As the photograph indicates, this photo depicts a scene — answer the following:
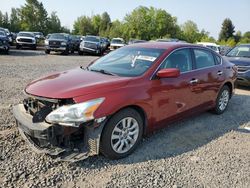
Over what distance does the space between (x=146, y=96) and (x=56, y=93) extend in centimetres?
130

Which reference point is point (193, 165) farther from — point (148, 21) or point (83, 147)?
point (148, 21)

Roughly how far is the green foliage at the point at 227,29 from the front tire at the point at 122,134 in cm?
8775

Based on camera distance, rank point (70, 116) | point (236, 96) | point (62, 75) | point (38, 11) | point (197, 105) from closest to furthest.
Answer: point (70, 116) < point (62, 75) < point (197, 105) < point (236, 96) < point (38, 11)

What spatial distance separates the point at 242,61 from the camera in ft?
31.5

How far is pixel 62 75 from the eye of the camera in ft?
14.6

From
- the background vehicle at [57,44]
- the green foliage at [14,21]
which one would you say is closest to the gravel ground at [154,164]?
the background vehicle at [57,44]

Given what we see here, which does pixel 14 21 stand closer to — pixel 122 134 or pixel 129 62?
pixel 129 62

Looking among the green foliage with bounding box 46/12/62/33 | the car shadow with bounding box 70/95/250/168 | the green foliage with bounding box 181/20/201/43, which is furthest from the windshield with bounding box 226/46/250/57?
the green foliage with bounding box 181/20/201/43

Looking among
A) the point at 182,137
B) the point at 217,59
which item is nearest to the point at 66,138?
the point at 182,137

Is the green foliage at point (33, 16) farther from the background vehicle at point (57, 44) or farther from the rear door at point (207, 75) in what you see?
the rear door at point (207, 75)

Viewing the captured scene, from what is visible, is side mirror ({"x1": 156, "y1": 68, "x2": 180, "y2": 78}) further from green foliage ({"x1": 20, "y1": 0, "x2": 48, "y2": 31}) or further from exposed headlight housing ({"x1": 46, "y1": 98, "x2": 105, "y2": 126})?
green foliage ({"x1": 20, "y1": 0, "x2": 48, "y2": 31})

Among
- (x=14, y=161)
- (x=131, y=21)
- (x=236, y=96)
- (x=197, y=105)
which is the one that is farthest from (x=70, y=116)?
(x=131, y=21)

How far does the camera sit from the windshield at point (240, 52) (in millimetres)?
10439

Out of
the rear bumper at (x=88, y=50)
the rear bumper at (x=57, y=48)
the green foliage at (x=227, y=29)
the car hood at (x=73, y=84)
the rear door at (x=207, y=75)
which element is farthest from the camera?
the green foliage at (x=227, y=29)
